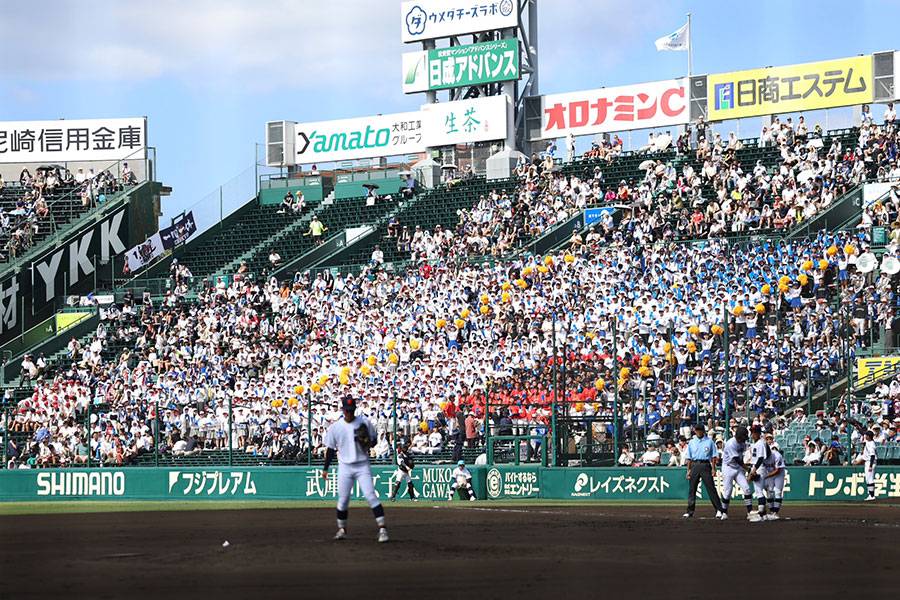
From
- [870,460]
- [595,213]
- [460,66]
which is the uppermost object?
[460,66]

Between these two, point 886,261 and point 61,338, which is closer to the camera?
point 886,261

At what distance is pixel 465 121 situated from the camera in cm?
5625

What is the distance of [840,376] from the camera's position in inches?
1300

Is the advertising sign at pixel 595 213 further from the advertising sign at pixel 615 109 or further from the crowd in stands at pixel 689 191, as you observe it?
the advertising sign at pixel 615 109

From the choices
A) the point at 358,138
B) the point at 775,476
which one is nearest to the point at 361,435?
the point at 775,476

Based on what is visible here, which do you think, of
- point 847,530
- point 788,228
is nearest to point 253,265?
point 788,228

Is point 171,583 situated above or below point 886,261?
below

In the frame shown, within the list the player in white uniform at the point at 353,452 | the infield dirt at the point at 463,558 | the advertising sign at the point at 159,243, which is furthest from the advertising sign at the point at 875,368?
the advertising sign at the point at 159,243

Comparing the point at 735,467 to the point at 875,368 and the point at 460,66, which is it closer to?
the point at 875,368

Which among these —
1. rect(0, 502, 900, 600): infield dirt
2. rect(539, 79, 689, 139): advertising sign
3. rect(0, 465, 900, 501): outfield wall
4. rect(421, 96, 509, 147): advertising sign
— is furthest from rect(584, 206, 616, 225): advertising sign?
rect(0, 502, 900, 600): infield dirt

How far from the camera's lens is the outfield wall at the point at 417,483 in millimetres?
29750

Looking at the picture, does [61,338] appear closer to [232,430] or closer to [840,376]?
[232,430]

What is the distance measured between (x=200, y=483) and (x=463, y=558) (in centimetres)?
2250

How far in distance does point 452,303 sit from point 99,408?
11.1m
